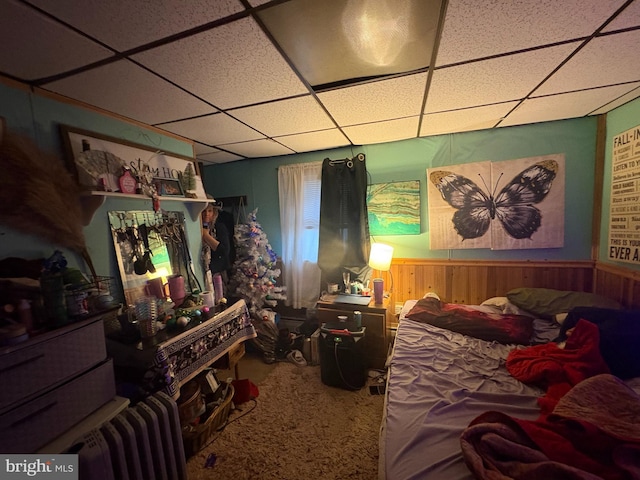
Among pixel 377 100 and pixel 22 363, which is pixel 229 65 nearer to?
pixel 377 100

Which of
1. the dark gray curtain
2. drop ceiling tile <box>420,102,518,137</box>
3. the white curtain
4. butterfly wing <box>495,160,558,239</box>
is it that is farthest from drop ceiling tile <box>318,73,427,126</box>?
butterfly wing <box>495,160,558,239</box>

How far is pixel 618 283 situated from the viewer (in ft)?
7.16

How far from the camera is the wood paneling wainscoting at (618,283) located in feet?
6.62

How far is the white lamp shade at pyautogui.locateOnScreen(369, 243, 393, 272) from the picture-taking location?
111 inches

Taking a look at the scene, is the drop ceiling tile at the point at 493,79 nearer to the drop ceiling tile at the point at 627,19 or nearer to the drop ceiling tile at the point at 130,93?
the drop ceiling tile at the point at 627,19

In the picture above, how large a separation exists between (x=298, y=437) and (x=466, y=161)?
3.00 metres

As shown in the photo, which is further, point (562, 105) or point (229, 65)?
point (562, 105)

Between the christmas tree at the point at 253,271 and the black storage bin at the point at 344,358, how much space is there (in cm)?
98

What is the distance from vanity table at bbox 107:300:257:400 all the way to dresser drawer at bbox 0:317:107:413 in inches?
9.6

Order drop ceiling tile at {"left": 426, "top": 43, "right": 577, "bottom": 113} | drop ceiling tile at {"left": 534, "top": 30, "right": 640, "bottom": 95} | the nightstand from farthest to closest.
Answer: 1. the nightstand
2. drop ceiling tile at {"left": 426, "top": 43, "right": 577, "bottom": 113}
3. drop ceiling tile at {"left": 534, "top": 30, "right": 640, "bottom": 95}

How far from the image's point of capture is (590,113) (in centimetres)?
233

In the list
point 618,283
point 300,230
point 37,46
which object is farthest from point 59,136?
point 618,283

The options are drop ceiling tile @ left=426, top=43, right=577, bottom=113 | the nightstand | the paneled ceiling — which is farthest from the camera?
the nightstand

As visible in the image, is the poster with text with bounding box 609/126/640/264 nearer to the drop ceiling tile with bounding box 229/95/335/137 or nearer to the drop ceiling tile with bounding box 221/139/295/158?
the drop ceiling tile with bounding box 229/95/335/137
